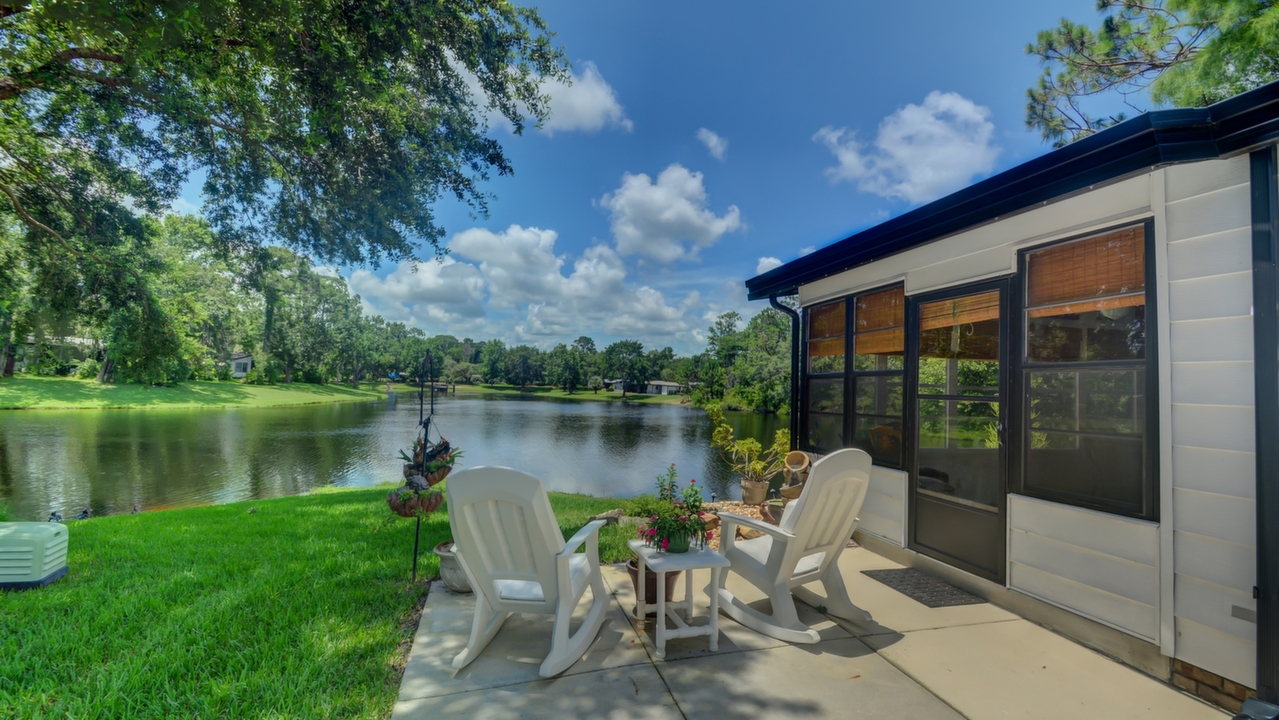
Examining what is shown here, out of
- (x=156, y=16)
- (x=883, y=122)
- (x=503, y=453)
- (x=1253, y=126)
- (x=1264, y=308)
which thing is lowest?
(x=503, y=453)

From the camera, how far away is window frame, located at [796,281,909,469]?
3920mm

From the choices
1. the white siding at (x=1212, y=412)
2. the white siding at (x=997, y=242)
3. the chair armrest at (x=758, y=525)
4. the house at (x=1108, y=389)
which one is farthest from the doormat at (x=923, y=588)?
the white siding at (x=997, y=242)

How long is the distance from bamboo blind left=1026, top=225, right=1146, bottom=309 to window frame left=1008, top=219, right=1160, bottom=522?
0.12 feet

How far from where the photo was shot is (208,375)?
33.3 m

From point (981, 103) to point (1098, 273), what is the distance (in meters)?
7.85

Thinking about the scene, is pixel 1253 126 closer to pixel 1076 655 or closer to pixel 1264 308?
pixel 1264 308

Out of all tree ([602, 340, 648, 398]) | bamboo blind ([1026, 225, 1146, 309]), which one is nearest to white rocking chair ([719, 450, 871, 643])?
bamboo blind ([1026, 225, 1146, 309])

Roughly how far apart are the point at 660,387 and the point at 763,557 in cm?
6568

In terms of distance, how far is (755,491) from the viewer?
5980mm

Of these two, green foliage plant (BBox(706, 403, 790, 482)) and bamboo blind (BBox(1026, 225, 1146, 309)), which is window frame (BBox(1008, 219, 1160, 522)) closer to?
bamboo blind (BBox(1026, 225, 1146, 309))

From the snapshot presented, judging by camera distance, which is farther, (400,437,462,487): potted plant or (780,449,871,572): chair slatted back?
(400,437,462,487): potted plant

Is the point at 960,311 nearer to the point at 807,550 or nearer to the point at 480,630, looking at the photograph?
the point at 807,550

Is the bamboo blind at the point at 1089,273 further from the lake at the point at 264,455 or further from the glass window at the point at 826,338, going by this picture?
the lake at the point at 264,455

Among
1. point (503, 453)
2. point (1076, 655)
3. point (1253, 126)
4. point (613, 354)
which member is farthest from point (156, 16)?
point (613, 354)
